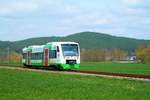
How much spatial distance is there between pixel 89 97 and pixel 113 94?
149cm

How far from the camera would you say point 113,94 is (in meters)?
17.6

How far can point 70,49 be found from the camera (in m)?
45.5

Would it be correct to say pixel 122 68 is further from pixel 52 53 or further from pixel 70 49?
pixel 70 49

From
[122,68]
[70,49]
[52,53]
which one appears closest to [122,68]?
[122,68]

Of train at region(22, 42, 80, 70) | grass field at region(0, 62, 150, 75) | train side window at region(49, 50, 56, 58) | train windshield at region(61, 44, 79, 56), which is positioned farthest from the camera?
grass field at region(0, 62, 150, 75)

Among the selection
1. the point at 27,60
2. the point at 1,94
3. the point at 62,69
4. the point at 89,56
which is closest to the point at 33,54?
the point at 27,60

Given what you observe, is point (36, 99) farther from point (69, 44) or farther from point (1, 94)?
point (69, 44)

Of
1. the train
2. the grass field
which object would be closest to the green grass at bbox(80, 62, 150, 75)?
the grass field

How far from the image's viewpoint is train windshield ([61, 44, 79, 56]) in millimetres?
44931

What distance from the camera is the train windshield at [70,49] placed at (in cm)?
4493

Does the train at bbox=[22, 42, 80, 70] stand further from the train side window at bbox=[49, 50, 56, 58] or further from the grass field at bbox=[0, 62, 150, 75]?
the grass field at bbox=[0, 62, 150, 75]

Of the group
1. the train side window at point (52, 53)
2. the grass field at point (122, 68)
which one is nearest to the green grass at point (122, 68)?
the grass field at point (122, 68)

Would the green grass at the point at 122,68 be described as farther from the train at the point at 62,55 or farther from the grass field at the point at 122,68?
the train at the point at 62,55

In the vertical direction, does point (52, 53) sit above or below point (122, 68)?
above
